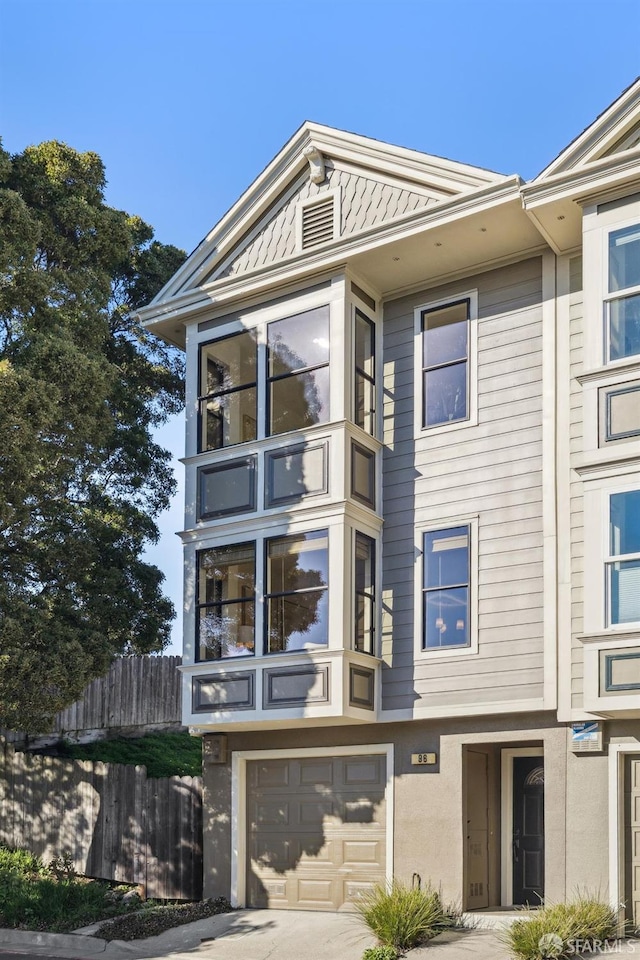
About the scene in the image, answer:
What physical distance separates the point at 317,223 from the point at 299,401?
262 centimetres

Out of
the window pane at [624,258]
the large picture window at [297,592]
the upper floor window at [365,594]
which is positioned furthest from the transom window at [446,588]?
the window pane at [624,258]

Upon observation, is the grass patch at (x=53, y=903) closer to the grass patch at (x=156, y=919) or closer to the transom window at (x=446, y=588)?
the grass patch at (x=156, y=919)

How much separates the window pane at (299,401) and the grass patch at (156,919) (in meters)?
6.51

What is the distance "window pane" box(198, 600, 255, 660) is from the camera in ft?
52.3

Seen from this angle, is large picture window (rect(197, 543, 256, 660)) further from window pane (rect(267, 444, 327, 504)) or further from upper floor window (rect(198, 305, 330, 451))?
upper floor window (rect(198, 305, 330, 451))

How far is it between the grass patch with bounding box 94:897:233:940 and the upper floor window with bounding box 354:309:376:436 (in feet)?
22.2

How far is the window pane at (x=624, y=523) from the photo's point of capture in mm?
12992

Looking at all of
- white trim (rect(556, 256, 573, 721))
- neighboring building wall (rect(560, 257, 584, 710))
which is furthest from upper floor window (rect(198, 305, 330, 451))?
neighboring building wall (rect(560, 257, 584, 710))

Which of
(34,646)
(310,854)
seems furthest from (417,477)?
(34,646)

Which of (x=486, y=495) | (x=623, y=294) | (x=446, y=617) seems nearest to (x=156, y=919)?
(x=446, y=617)

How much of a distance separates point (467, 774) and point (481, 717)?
0.92 meters

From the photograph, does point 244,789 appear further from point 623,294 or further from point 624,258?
point 624,258

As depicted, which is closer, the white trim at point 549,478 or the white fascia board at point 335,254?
the white trim at point 549,478

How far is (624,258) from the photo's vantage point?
537 inches
